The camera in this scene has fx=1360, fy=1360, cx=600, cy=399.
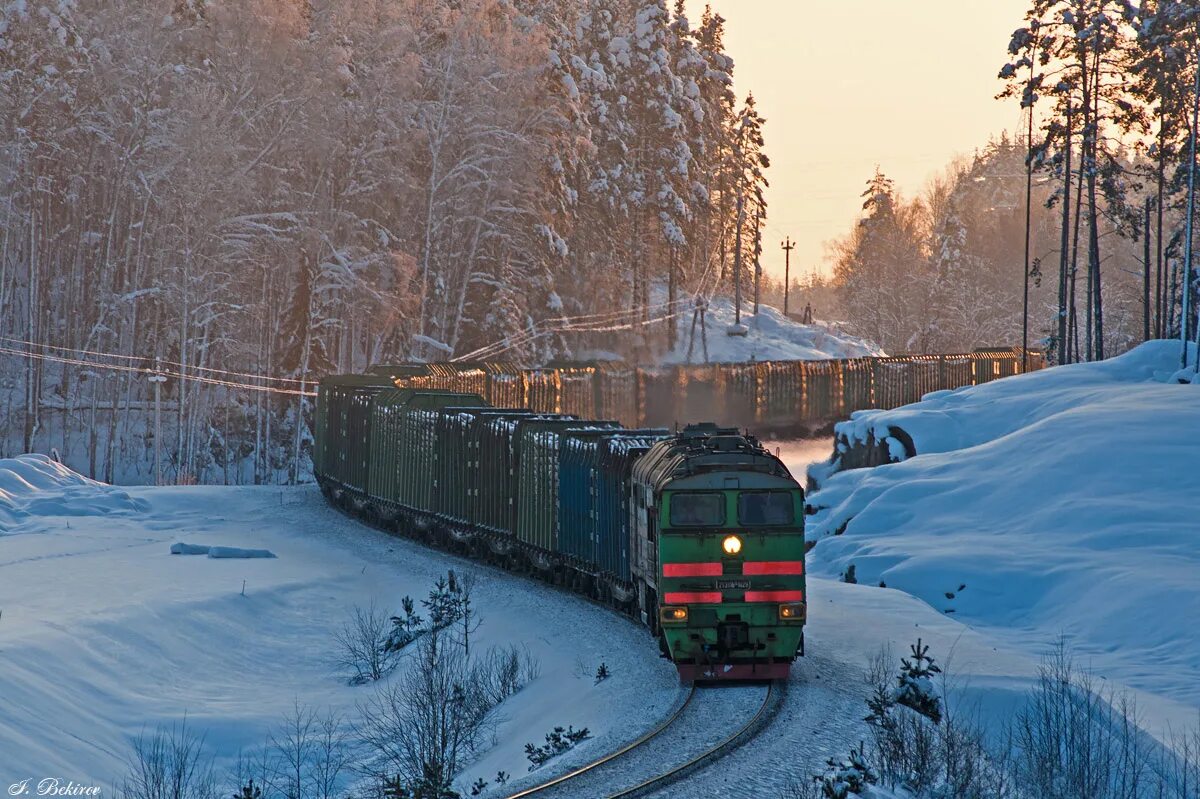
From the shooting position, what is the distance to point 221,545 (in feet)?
113

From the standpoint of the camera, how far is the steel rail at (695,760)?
45.8 ft

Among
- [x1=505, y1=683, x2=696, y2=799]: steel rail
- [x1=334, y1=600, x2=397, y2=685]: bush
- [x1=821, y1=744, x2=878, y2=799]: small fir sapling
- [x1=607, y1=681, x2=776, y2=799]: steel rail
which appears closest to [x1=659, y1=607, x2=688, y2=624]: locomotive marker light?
[x1=505, y1=683, x2=696, y2=799]: steel rail

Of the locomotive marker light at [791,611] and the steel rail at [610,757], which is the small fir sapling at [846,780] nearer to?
the steel rail at [610,757]

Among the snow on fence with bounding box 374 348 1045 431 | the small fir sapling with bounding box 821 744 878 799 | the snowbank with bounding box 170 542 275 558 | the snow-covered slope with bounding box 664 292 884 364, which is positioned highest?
the snow-covered slope with bounding box 664 292 884 364

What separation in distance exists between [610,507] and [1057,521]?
1185 centimetres

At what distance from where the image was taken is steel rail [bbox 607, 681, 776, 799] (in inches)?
550

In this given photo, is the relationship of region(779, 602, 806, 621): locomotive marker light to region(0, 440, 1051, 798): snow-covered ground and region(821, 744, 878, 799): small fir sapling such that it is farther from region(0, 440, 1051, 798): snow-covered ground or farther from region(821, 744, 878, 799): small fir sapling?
region(821, 744, 878, 799): small fir sapling

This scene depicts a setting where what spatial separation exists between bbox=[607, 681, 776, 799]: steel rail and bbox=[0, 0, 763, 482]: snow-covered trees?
3893cm

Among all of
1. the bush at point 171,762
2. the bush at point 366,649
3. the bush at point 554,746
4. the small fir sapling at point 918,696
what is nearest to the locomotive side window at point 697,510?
the bush at point 554,746

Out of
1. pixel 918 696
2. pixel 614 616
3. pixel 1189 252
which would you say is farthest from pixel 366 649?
pixel 1189 252

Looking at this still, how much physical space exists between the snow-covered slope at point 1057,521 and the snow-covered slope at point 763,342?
47755mm

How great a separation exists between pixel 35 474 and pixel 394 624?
63.9 ft

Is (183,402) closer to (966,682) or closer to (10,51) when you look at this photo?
(10,51)

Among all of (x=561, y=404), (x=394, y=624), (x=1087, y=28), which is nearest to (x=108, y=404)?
(x=561, y=404)
